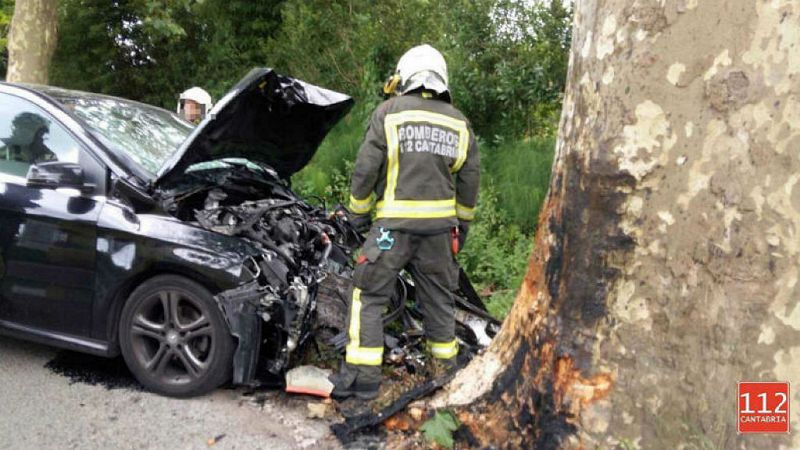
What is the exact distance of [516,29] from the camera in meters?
7.71

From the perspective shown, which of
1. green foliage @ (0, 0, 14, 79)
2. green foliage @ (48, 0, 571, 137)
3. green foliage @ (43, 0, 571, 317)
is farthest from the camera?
green foliage @ (0, 0, 14, 79)

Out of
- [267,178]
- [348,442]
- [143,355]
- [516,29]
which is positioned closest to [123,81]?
[516,29]

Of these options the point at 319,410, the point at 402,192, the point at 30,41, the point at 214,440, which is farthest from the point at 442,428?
the point at 30,41

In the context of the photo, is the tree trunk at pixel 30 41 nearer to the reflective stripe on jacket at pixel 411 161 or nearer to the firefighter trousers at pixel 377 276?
the reflective stripe on jacket at pixel 411 161

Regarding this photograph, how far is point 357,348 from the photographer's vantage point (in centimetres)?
375

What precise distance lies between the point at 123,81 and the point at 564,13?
10.5 m

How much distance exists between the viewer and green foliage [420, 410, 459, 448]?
3220mm

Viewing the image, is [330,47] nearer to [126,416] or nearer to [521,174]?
[521,174]

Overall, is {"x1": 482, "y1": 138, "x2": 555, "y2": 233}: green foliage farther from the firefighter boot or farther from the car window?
Answer: the car window

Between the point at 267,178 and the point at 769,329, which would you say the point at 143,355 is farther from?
the point at 769,329

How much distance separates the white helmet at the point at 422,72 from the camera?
374 cm

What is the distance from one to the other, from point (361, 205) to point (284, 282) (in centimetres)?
61

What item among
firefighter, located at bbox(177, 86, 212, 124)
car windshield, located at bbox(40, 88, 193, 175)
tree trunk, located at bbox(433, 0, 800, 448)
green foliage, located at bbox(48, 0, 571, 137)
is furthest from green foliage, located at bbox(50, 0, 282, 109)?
tree trunk, located at bbox(433, 0, 800, 448)

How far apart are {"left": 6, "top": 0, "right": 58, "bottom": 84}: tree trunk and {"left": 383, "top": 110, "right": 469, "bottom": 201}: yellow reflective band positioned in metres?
6.64
